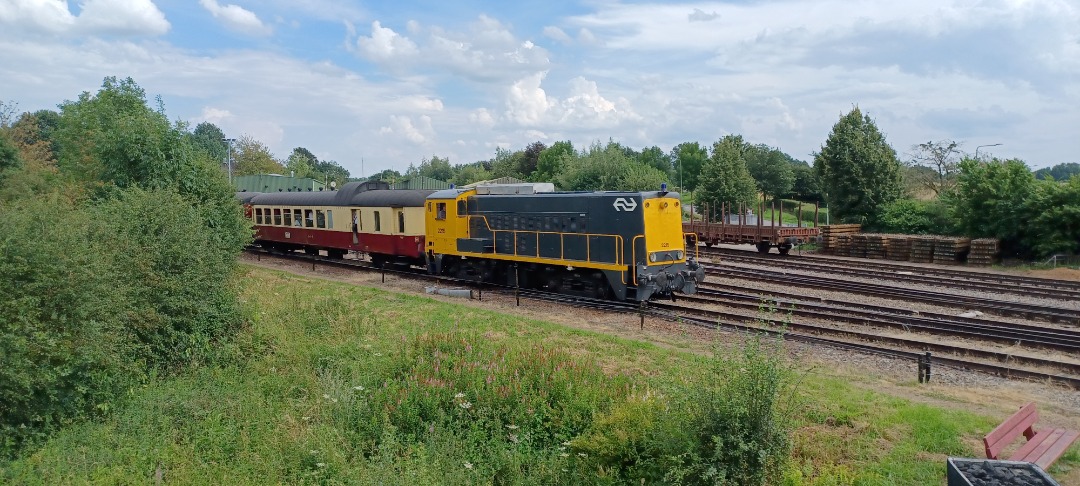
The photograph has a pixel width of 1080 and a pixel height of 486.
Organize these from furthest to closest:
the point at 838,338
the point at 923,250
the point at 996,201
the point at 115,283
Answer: the point at 923,250
the point at 996,201
the point at 838,338
the point at 115,283

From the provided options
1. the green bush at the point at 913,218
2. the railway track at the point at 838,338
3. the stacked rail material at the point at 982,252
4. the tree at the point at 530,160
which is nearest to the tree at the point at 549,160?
the tree at the point at 530,160

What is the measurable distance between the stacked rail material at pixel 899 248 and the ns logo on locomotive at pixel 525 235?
1652 centimetres

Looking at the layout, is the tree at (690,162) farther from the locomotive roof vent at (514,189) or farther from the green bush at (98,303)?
the green bush at (98,303)

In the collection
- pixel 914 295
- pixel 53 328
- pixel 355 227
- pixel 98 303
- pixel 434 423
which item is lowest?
pixel 434 423

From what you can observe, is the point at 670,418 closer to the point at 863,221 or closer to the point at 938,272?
the point at 938,272

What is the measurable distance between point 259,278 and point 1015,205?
100 ft

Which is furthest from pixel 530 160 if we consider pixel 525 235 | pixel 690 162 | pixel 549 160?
pixel 525 235

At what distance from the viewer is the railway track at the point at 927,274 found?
21.2 metres

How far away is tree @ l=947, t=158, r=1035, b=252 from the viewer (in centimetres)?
2878

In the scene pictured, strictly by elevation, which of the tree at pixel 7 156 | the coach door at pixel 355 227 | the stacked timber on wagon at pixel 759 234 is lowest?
the stacked timber on wagon at pixel 759 234

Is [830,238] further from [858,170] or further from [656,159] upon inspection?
[656,159]

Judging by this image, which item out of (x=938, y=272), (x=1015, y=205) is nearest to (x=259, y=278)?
(x=938, y=272)

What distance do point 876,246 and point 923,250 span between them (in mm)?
2211

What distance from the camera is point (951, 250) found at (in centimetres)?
2914
